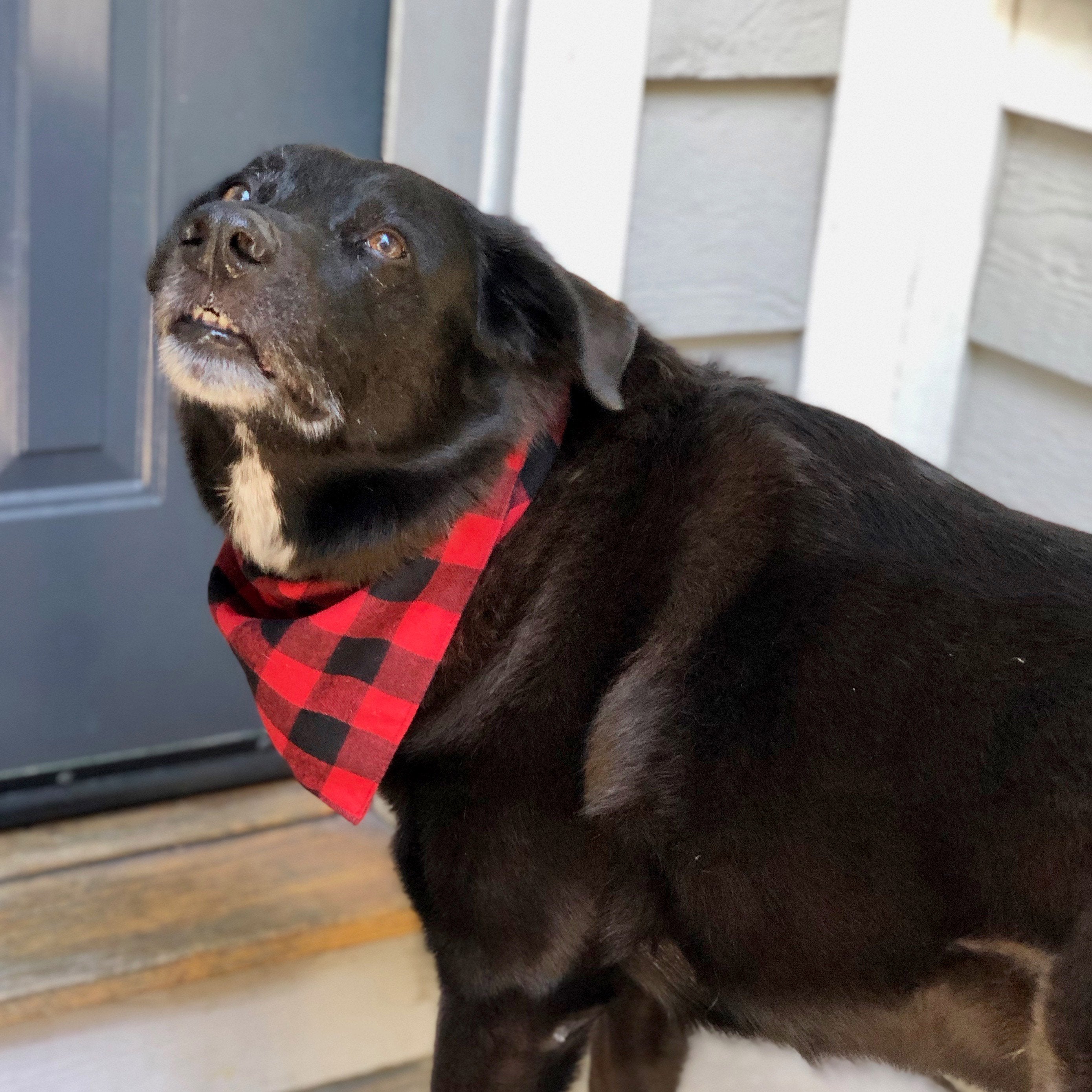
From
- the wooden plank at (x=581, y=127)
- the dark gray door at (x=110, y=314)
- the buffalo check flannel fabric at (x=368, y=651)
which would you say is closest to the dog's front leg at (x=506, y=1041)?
the buffalo check flannel fabric at (x=368, y=651)

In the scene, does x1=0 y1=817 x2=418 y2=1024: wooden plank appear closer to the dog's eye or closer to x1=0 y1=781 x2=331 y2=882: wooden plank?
x1=0 y1=781 x2=331 y2=882: wooden plank

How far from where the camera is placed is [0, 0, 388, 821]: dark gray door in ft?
6.29

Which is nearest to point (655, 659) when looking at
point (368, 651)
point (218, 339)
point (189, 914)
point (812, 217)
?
point (368, 651)

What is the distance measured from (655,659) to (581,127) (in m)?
0.91

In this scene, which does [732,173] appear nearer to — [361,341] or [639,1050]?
[361,341]

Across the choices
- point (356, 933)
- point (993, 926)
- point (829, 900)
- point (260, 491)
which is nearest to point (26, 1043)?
point (356, 933)

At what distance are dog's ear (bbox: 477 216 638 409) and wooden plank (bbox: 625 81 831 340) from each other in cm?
58

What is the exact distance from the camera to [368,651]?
5.01ft

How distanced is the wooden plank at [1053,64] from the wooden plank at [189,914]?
157 centimetres

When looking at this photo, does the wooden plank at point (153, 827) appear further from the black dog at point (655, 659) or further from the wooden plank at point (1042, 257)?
the wooden plank at point (1042, 257)

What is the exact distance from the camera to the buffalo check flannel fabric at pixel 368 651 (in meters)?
1.50

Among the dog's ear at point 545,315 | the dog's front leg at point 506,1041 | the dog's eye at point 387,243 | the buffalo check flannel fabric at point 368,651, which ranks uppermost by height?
the dog's eye at point 387,243

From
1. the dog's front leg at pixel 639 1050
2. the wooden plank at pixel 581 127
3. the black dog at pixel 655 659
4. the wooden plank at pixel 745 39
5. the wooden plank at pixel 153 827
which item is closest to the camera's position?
the black dog at pixel 655 659

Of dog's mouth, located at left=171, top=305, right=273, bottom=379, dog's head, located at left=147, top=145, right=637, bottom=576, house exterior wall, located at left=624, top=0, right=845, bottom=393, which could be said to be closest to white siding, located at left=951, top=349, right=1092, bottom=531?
house exterior wall, located at left=624, top=0, right=845, bottom=393
